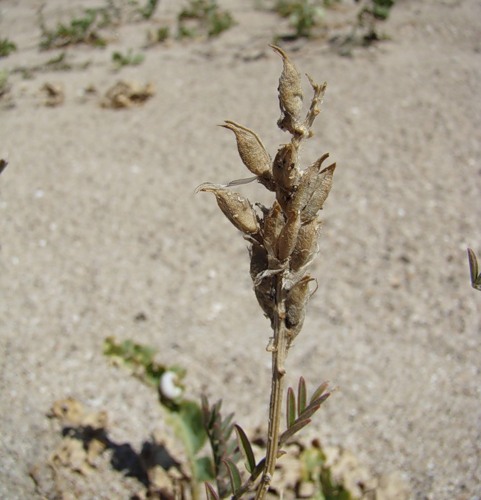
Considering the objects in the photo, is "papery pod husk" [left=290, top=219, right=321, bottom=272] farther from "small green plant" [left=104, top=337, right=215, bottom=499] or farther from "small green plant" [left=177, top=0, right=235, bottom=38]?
"small green plant" [left=177, top=0, right=235, bottom=38]

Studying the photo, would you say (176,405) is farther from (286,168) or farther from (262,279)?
(286,168)

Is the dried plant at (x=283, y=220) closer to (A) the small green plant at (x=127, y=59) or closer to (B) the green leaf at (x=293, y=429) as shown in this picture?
(B) the green leaf at (x=293, y=429)

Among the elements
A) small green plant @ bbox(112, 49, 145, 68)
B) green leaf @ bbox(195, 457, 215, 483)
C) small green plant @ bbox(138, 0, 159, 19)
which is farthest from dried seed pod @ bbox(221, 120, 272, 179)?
small green plant @ bbox(138, 0, 159, 19)

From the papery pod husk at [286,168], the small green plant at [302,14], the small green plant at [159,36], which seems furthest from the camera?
the small green plant at [159,36]

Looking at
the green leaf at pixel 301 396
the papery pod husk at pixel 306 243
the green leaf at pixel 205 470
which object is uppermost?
the papery pod husk at pixel 306 243

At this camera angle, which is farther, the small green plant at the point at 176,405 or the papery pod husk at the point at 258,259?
the small green plant at the point at 176,405

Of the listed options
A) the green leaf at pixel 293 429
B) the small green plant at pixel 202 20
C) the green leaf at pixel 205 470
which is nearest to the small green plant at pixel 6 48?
the small green plant at pixel 202 20

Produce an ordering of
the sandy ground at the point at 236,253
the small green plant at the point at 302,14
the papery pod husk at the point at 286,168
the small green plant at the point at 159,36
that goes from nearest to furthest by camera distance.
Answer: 1. the papery pod husk at the point at 286,168
2. the sandy ground at the point at 236,253
3. the small green plant at the point at 302,14
4. the small green plant at the point at 159,36
